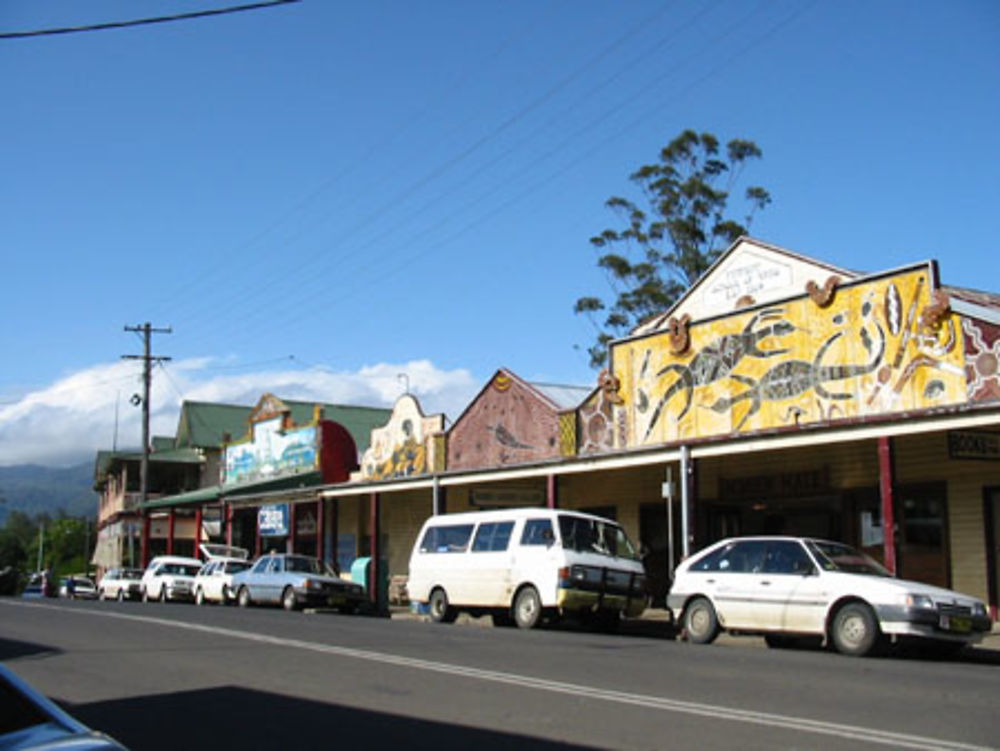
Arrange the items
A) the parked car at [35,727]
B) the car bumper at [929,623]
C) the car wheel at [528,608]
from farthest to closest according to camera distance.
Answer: the car wheel at [528,608]
the car bumper at [929,623]
the parked car at [35,727]

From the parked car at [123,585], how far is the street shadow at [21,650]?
75.5 ft

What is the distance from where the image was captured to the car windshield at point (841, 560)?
47.9 ft

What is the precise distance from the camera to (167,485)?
5856cm

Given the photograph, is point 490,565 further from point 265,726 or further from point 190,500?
point 190,500

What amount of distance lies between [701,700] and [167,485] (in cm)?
5293

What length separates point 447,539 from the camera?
2136cm

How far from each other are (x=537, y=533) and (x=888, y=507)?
570cm

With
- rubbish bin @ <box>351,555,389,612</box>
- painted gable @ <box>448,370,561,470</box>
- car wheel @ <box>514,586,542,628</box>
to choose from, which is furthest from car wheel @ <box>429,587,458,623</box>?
rubbish bin @ <box>351,555,389,612</box>

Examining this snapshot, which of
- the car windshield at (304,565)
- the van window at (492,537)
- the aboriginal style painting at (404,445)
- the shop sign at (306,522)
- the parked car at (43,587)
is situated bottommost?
the parked car at (43,587)

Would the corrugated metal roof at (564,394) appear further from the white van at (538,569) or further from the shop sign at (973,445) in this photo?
the shop sign at (973,445)

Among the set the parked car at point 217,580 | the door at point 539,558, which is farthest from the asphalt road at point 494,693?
the parked car at point 217,580

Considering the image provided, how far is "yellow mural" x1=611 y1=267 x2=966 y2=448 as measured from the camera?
55.6 feet

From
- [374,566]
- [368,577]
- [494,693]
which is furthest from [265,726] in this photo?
[368,577]

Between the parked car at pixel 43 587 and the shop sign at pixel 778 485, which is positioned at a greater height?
the shop sign at pixel 778 485
